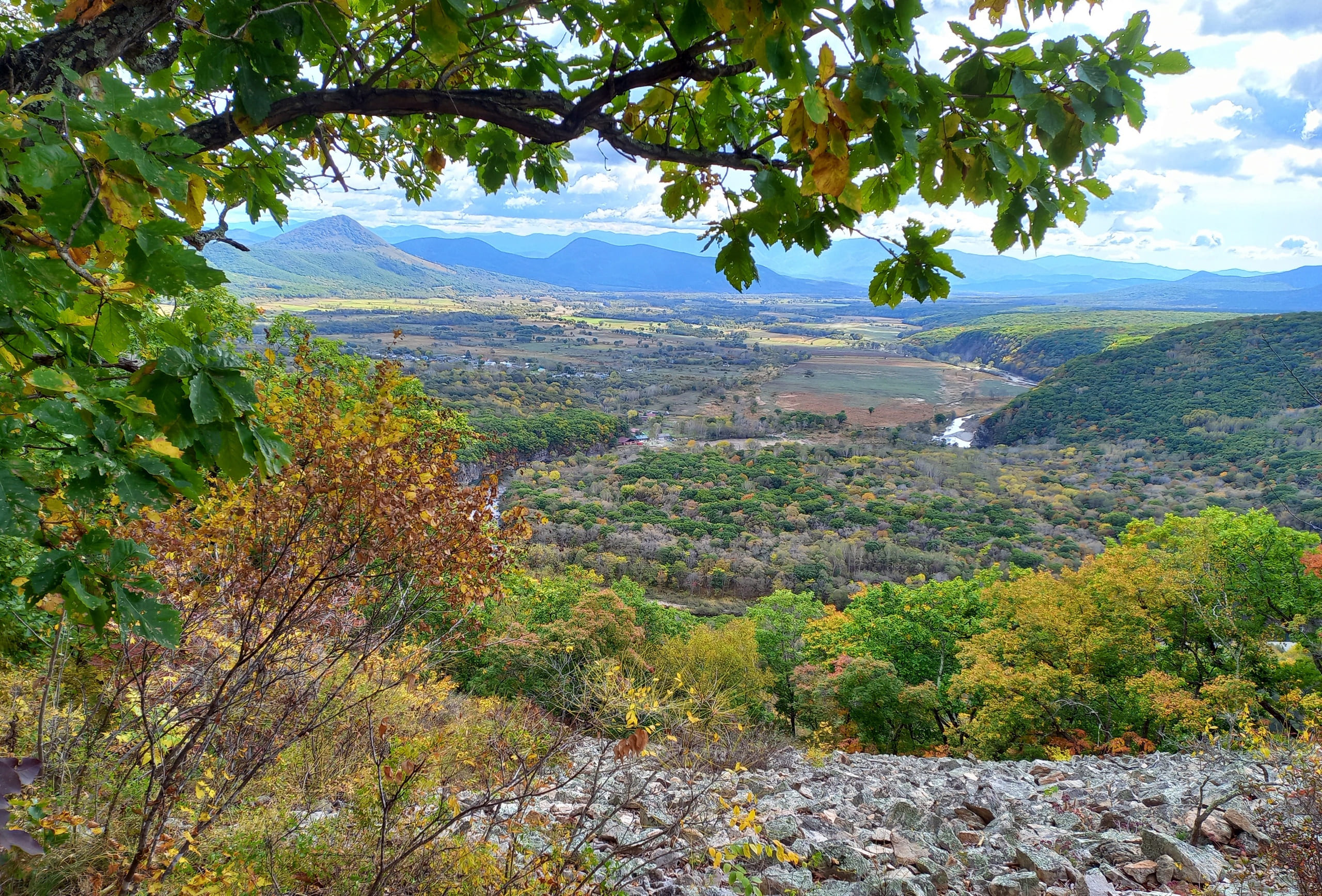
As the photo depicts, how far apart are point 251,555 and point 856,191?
487cm

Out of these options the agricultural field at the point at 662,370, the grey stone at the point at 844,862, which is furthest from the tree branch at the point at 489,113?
the agricultural field at the point at 662,370

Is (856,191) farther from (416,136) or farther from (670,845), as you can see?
(670,845)

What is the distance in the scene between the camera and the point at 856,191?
171 cm

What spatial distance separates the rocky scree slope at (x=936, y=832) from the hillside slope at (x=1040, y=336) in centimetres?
10611

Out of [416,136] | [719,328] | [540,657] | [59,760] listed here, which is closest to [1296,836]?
[416,136]

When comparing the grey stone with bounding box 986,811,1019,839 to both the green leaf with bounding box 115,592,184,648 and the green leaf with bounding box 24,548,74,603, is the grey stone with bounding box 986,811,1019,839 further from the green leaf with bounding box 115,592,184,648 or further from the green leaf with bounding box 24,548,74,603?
the green leaf with bounding box 24,548,74,603

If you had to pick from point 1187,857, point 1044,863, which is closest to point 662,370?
point 1187,857

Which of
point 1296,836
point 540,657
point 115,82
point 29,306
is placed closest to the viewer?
point 115,82

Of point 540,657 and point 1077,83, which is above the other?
point 1077,83

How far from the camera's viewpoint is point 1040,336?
420 feet

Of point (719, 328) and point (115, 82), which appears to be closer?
point (115, 82)

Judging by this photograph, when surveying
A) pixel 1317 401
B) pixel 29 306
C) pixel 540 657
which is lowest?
pixel 540 657

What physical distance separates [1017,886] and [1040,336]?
146641 mm

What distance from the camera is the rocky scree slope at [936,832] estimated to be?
3.85m
